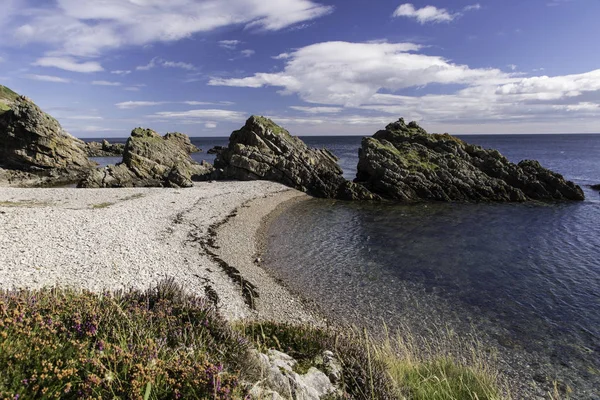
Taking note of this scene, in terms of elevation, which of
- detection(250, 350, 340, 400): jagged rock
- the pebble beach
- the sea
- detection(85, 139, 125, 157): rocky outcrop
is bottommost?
the sea

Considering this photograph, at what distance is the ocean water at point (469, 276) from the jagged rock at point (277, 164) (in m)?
12.5

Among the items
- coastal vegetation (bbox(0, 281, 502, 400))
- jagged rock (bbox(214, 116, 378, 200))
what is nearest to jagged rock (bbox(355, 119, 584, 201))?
jagged rock (bbox(214, 116, 378, 200))

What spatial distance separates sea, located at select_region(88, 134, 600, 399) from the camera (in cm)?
1328

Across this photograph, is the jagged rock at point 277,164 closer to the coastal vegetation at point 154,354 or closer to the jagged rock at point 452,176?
the jagged rock at point 452,176

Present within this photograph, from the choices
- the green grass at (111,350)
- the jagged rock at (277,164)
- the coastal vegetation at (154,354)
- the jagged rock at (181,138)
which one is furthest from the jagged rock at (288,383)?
the jagged rock at (181,138)

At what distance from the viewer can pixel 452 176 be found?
1870 inches

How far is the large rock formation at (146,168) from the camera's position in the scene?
45.5 meters

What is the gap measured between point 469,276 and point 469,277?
0.58 feet

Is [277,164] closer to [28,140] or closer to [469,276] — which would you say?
[469,276]

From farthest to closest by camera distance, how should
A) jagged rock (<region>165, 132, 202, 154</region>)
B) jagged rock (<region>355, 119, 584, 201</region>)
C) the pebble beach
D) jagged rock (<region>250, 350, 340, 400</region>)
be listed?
1. jagged rock (<region>165, 132, 202, 154</region>)
2. jagged rock (<region>355, 119, 584, 201</region>)
3. the pebble beach
4. jagged rock (<region>250, 350, 340, 400</region>)

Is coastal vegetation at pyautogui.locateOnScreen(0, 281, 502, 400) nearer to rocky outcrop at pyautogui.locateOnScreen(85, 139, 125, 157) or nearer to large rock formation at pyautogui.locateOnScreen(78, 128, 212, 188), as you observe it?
large rock formation at pyautogui.locateOnScreen(78, 128, 212, 188)

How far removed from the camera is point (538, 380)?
Result: 11211 mm

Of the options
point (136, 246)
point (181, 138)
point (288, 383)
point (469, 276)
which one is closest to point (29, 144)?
point (136, 246)

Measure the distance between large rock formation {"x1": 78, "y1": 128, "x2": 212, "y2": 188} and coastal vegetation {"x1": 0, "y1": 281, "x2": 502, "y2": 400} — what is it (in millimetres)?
41809
